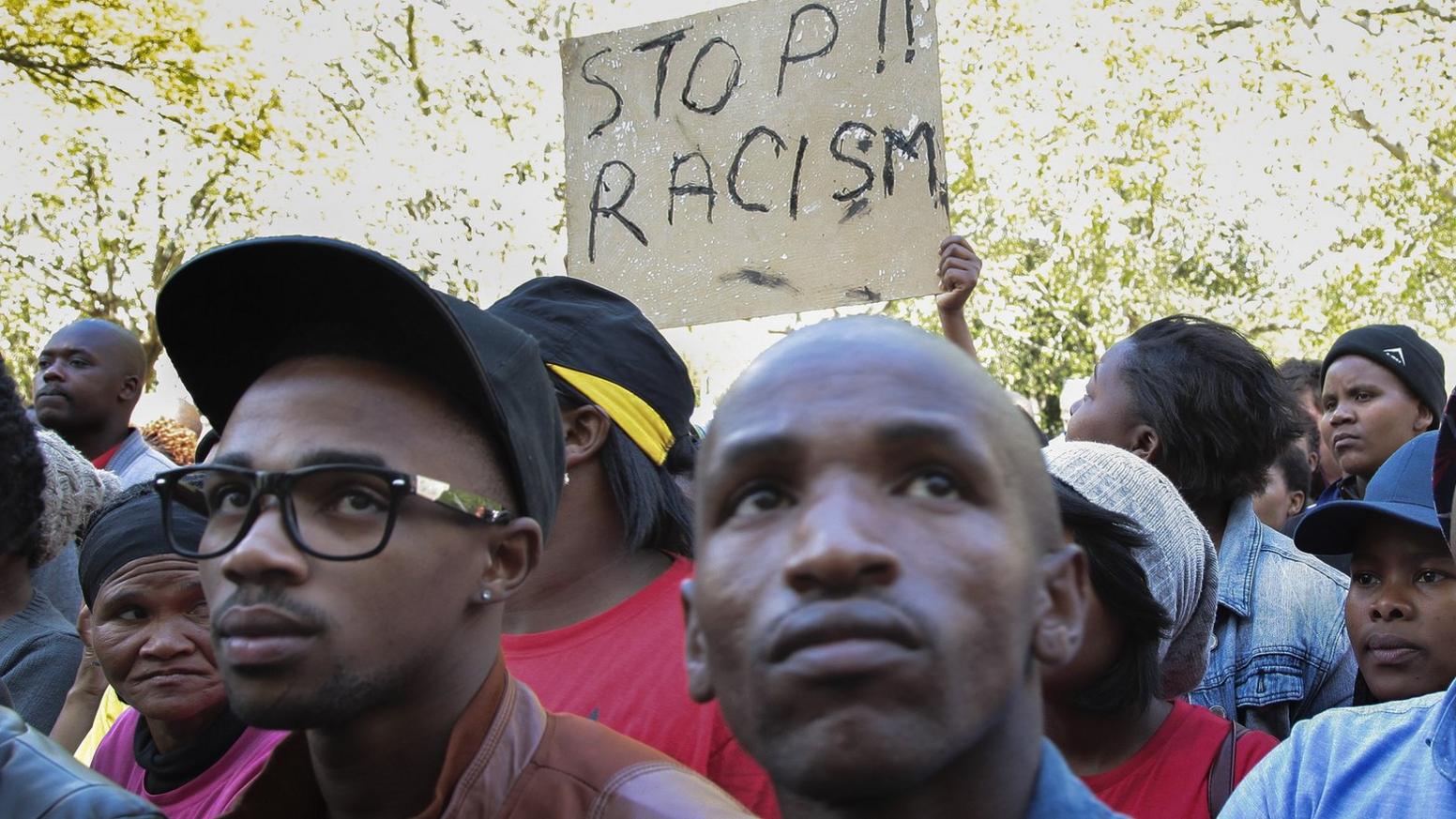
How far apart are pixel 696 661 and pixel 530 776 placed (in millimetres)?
434

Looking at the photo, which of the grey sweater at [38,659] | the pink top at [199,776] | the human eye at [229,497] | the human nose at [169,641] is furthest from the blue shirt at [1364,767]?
the grey sweater at [38,659]

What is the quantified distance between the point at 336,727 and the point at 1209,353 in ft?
8.51

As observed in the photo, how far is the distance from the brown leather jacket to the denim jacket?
6.07 ft

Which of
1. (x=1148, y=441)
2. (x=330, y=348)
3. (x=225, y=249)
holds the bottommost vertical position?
(x=1148, y=441)

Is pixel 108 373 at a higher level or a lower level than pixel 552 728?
lower

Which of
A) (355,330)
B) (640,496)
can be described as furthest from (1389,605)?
(355,330)

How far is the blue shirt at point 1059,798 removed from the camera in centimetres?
144

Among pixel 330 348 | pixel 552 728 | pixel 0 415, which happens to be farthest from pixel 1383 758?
pixel 0 415

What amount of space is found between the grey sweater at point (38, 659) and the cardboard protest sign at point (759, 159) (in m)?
1.76

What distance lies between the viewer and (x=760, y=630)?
1.37m

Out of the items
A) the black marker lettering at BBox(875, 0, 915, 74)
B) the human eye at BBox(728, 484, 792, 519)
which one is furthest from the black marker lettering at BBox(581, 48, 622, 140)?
the human eye at BBox(728, 484, 792, 519)

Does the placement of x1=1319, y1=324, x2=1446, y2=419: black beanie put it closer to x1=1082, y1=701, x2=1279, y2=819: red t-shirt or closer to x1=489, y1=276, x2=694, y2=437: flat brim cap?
x1=1082, y1=701, x2=1279, y2=819: red t-shirt

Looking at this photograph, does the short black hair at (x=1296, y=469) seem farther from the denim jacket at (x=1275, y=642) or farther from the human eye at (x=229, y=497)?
the human eye at (x=229, y=497)

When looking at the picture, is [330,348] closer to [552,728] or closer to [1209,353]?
[552,728]
